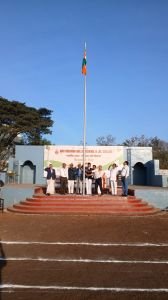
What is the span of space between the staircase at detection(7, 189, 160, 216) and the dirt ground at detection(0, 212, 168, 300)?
1.94 metres

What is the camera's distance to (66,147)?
25547 millimetres

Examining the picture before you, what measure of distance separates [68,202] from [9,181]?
10.8 m

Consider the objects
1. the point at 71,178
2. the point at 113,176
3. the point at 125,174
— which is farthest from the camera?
the point at 71,178

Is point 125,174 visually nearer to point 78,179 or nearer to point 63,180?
point 78,179

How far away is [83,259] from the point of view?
7.44 metres

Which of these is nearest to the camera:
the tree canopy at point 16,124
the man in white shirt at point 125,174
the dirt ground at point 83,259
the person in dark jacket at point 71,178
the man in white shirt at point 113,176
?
the dirt ground at point 83,259

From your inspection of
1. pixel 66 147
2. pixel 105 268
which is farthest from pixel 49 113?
pixel 105 268

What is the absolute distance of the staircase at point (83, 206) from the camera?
46.6 ft

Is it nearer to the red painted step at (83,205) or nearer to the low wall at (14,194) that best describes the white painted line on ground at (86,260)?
the red painted step at (83,205)

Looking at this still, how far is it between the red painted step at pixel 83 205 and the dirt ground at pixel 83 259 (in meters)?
1.96

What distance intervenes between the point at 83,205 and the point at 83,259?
23.7ft

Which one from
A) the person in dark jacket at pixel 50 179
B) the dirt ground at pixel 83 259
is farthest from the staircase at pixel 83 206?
the dirt ground at pixel 83 259

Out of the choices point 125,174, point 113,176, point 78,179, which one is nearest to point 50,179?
point 78,179

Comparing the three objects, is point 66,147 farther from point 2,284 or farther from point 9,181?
point 2,284
